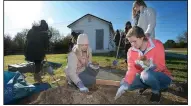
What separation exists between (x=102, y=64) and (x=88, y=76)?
10.9 inches

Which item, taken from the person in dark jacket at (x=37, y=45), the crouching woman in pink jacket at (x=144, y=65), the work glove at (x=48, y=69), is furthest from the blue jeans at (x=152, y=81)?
the person in dark jacket at (x=37, y=45)

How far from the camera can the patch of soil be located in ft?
6.75

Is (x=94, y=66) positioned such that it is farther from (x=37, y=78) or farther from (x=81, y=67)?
(x=37, y=78)

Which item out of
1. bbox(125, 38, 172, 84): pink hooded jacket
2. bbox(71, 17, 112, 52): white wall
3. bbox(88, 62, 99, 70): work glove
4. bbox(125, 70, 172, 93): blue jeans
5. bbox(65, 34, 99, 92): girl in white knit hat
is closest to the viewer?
bbox(125, 70, 172, 93): blue jeans

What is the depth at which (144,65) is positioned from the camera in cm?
198

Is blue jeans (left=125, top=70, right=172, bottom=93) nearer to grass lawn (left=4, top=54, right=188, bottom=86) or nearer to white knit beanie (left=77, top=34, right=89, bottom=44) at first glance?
grass lawn (left=4, top=54, right=188, bottom=86)

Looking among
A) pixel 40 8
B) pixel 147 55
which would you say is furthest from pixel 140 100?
pixel 40 8

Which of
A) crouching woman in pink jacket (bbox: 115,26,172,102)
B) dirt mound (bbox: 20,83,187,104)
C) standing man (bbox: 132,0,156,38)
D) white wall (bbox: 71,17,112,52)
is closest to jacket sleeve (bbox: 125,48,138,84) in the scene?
crouching woman in pink jacket (bbox: 115,26,172,102)

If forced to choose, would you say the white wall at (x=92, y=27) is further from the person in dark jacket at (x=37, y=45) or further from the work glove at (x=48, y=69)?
the work glove at (x=48, y=69)

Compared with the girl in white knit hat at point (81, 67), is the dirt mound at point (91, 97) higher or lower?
lower

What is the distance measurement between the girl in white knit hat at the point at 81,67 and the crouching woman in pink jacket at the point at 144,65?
32cm

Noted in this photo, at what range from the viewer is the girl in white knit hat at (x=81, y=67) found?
2088 millimetres

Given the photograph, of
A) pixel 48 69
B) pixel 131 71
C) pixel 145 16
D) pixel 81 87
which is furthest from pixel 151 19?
pixel 48 69

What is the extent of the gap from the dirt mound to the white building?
458 mm
